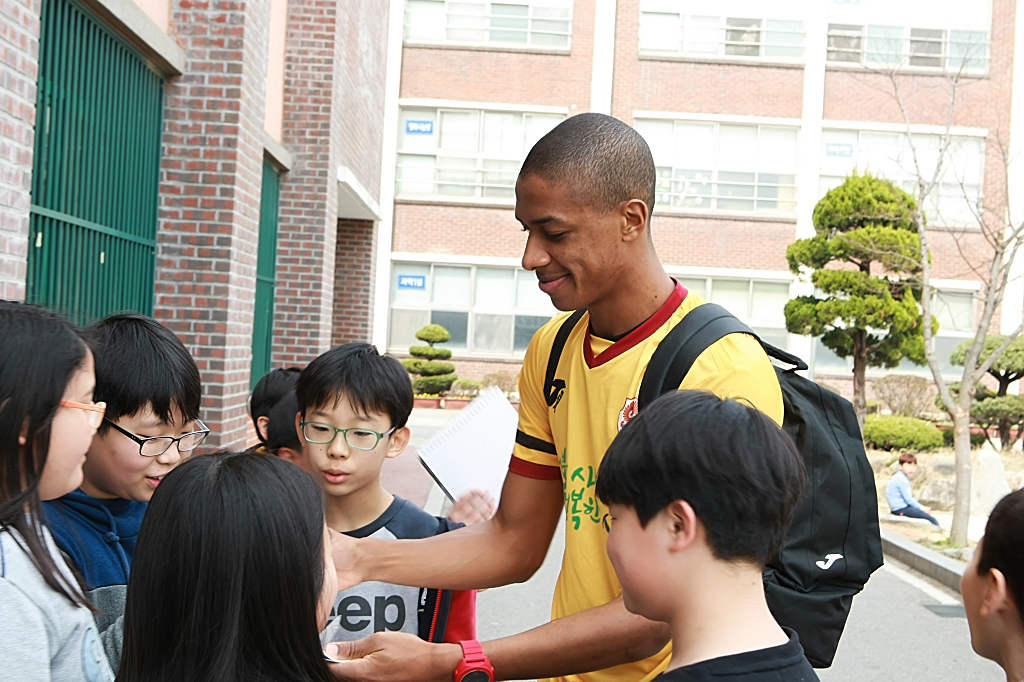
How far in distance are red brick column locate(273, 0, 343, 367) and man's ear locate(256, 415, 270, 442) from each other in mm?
6840

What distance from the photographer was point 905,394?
23312mm

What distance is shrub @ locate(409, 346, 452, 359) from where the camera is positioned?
24.0 meters

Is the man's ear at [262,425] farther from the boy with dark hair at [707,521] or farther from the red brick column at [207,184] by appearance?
the red brick column at [207,184]

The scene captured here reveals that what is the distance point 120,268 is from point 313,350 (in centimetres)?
466

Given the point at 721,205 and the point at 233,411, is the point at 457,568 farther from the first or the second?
the point at 721,205

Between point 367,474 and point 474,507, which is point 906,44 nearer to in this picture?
point 474,507

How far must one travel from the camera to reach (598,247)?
86.0 inches

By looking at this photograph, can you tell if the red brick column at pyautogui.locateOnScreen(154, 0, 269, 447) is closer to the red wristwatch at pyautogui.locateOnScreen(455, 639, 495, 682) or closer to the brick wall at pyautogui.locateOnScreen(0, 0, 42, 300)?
the brick wall at pyautogui.locateOnScreen(0, 0, 42, 300)

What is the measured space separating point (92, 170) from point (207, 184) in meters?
1.28

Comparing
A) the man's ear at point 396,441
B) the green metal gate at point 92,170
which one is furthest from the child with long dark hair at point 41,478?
the green metal gate at point 92,170

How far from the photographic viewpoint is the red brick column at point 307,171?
409 inches

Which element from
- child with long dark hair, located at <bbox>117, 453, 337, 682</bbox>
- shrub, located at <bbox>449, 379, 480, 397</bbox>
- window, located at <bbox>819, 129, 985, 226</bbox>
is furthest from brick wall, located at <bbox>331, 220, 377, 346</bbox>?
window, located at <bbox>819, 129, 985, 226</bbox>

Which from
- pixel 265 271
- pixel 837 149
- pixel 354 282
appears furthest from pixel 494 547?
pixel 837 149

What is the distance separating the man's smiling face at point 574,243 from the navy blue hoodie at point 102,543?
1099 millimetres
